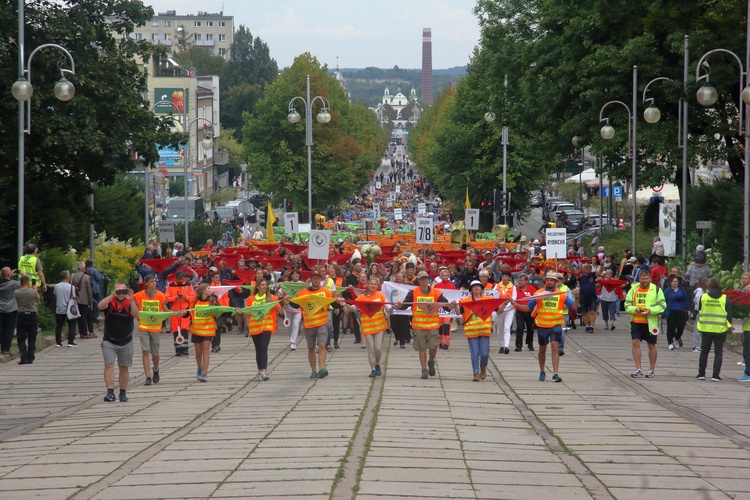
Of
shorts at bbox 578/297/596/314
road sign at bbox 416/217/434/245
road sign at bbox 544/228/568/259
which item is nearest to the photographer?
shorts at bbox 578/297/596/314

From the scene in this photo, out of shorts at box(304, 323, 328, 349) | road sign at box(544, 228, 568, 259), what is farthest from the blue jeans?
road sign at box(544, 228, 568, 259)

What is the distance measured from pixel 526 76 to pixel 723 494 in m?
34.0

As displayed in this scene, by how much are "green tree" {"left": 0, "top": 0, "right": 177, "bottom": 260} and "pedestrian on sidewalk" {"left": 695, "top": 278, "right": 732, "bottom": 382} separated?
16893 mm

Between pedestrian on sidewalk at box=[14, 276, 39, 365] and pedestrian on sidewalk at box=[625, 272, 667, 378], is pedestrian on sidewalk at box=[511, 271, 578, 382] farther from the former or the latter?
pedestrian on sidewalk at box=[14, 276, 39, 365]

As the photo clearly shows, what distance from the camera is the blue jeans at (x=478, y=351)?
705 inches

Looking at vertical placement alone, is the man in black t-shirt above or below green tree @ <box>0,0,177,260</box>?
below

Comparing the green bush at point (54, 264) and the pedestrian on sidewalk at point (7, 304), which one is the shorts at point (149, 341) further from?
the green bush at point (54, 264)

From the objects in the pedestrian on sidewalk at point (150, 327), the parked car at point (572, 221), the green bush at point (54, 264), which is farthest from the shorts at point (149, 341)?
the parked car at point (572, 221)

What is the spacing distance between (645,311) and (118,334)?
8.01 metres

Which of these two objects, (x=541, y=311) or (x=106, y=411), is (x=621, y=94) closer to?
(x=541, y=311)

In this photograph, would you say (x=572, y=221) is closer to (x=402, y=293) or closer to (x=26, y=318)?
(x=402, y=293)

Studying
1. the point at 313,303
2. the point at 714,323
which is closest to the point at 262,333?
the point at 313,303

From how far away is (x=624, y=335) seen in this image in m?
26.2

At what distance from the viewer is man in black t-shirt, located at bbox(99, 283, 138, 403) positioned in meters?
16.1
